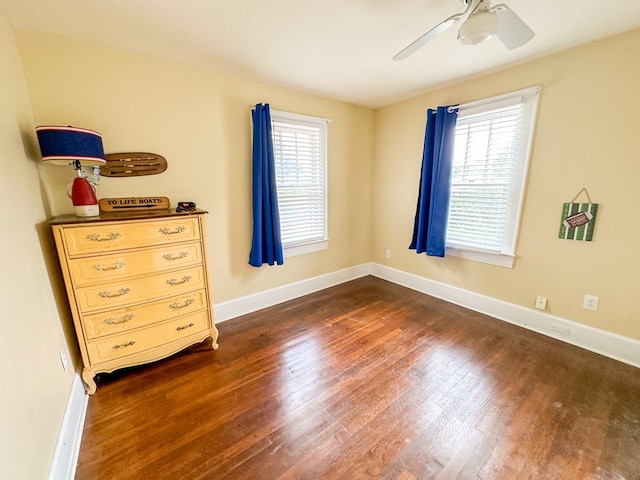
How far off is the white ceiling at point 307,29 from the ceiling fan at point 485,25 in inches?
7.5

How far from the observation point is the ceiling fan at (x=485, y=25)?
1238 mm

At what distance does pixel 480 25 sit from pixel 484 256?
Answer: 6.96ft

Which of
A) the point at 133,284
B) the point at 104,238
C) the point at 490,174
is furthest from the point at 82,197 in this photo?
the point at 490,174

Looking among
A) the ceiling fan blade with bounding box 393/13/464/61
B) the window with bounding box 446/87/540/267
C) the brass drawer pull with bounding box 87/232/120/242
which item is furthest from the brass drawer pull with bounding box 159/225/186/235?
the window with bounding box 446/87/540/267

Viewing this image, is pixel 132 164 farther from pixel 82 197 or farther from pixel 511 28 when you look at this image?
pixel 511 28

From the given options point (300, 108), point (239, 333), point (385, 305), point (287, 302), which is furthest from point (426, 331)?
point (300, 108)

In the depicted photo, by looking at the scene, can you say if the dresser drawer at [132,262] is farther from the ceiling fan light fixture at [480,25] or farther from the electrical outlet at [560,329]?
the electrical outlet at [560,329]

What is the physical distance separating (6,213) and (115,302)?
80cm

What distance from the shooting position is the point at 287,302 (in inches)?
122

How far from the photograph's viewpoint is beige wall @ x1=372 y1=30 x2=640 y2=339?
1.88 metres

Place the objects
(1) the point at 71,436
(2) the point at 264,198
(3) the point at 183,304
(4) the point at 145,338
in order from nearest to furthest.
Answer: (1) the point at 71,436
(4) the point at 145,338
(3) the point at 183,304
(2) the point at 264,198

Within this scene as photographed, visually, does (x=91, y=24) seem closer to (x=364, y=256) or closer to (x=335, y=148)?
(x=335, y=148)

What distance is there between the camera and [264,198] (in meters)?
2.66

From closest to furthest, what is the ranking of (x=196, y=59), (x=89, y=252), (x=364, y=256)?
1. (x=89, y=252)
2. (x=196, y=59)
3. (x=364, y=256)
